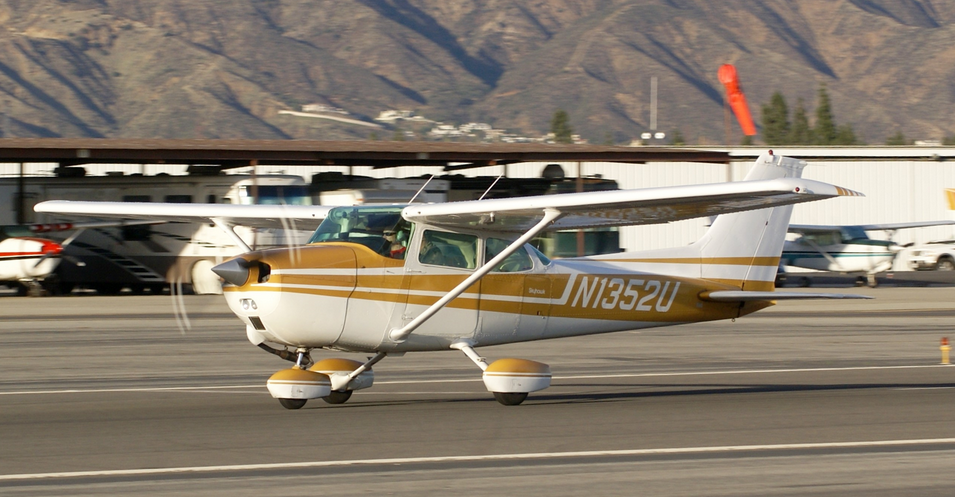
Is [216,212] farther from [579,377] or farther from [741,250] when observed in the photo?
[741,250]

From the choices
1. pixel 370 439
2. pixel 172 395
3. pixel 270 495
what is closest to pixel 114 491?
pixel 270 495

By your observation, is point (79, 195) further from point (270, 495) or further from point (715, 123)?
point (715, 123)

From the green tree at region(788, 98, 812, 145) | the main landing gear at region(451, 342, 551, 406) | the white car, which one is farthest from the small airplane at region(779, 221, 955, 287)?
the green tree at region(788, 98, 812, 145)

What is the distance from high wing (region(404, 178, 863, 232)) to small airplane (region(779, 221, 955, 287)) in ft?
76.2

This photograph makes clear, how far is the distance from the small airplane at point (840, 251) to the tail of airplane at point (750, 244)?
20567 millimetres

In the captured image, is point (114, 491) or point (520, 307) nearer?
point (114, 491)

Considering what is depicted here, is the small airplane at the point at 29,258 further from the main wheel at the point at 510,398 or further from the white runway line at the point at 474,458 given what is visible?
the white runway line at the point at 474,458

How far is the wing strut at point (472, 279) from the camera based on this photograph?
895 cm

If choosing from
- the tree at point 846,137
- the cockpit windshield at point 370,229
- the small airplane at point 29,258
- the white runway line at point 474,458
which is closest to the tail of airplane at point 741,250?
the cockpit windshield at point 370,229

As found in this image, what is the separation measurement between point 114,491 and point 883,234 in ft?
134

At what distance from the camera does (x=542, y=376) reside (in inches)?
361

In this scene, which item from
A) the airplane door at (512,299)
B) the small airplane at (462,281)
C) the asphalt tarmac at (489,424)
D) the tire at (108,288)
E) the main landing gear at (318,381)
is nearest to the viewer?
the asphalt tarmac at (489,424)

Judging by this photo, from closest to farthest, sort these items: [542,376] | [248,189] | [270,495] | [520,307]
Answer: [270,495]
[542,376]
[520,307]
[248,189]

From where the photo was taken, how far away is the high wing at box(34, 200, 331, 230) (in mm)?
10508
